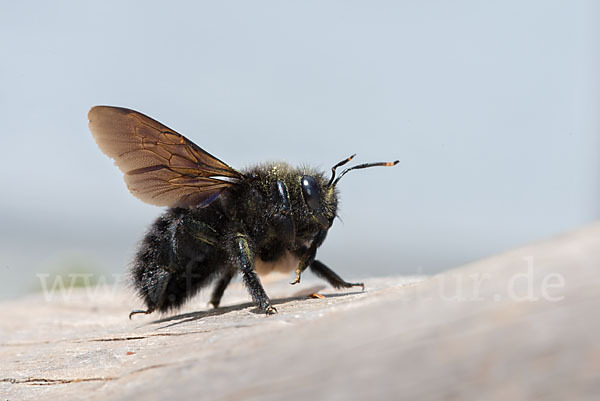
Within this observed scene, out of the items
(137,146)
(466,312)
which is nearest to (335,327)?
(466,312)

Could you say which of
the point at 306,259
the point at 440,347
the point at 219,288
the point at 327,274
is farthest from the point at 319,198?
the point at 440,347

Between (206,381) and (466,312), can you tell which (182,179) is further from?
(466,312)

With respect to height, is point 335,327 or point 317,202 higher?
point 317,202

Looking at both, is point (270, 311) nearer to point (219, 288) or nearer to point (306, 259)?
point (306, 259)

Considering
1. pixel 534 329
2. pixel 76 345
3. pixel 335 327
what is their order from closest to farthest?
pixel 534 329, pixel 335 327, pixel 76 345

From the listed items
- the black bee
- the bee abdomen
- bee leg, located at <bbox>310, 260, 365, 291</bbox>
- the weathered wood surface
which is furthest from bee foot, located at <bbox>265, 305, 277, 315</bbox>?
bee leg, located at <bbox>310, 260, 365, 291</bbox>

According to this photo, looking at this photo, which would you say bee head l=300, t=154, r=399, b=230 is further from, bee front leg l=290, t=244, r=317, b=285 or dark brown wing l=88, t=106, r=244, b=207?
dark brown wing l=88, t=106, r=244, b=207

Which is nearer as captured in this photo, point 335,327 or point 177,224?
point 335,327
